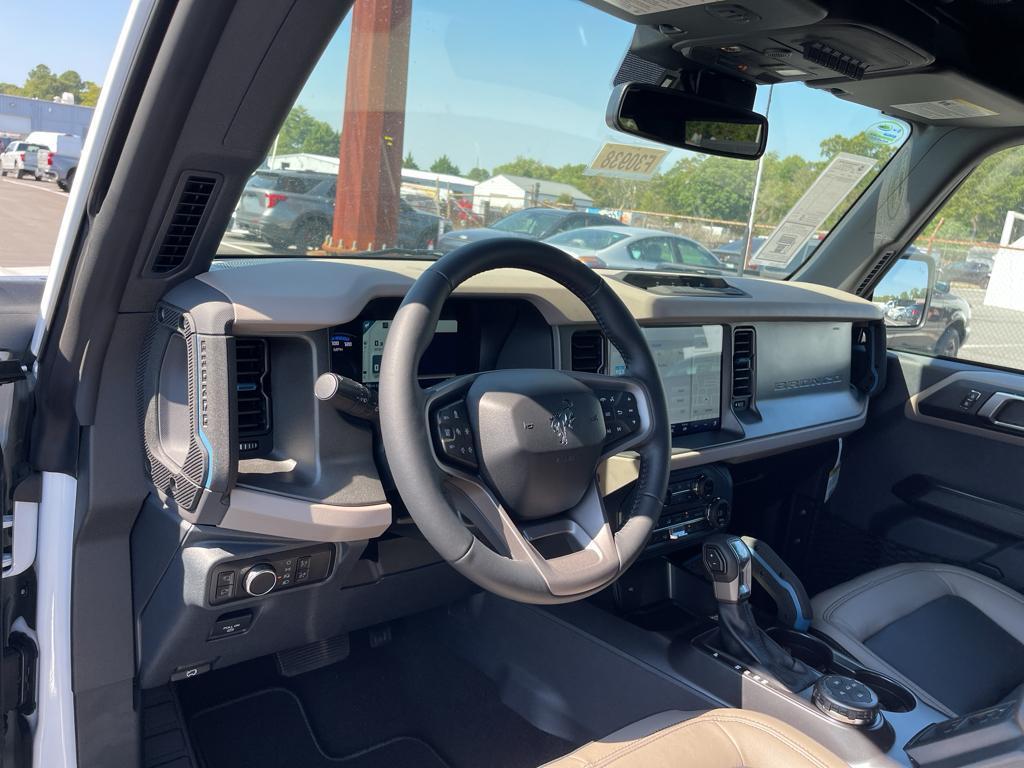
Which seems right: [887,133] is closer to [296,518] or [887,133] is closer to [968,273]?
[968,273]

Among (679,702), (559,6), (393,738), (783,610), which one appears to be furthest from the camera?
(559,6)

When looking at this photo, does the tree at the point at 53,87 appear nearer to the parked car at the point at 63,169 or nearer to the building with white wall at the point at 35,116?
the building with white wall at the point at 35,116

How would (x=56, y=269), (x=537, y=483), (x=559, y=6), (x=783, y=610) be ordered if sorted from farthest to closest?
1. (x=559, y=6)
2. (x=783, y=610)
3. (x=56, y=269)
4. (x=537, y=483)

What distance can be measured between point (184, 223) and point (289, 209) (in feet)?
1.58

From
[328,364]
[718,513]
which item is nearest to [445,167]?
[328,364]

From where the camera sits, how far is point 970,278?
11.1ft

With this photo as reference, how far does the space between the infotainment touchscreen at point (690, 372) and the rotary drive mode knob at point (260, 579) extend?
4.17ft

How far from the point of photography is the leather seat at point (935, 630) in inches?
94.1

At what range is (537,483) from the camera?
5.23 feet

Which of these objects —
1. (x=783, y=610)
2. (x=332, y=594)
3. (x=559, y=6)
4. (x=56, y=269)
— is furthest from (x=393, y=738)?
(x=559, y=6)

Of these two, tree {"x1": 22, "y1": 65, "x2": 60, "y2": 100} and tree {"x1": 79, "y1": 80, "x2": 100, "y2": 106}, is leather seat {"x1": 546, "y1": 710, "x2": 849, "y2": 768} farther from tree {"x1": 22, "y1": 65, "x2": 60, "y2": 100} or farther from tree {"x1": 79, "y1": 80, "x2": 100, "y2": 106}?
tree {"x1": 22, "y1": 65, "x2": 60, "y2": 100}

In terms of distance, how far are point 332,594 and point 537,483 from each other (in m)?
0.95

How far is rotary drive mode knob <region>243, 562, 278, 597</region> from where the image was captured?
184 cm

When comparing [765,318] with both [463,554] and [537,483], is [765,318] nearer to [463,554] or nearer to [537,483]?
[537,483]
